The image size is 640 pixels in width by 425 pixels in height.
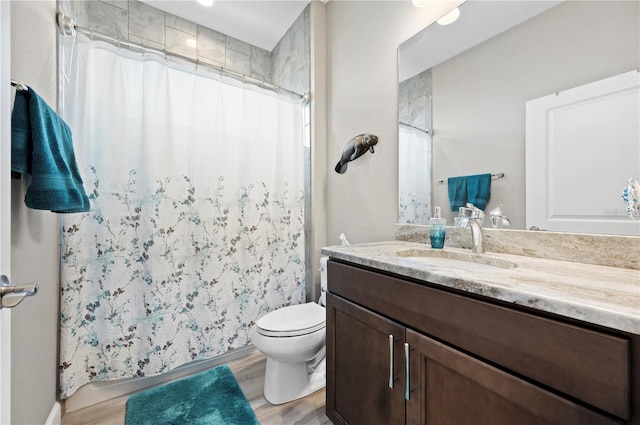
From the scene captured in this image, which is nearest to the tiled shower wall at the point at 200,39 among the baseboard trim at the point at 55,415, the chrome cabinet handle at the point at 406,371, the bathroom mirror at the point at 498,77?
the bathroom mirror at the point at 498,77

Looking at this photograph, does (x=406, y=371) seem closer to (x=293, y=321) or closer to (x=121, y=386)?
(x=293, y=321)

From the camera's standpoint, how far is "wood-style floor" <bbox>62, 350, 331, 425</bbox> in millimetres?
1336

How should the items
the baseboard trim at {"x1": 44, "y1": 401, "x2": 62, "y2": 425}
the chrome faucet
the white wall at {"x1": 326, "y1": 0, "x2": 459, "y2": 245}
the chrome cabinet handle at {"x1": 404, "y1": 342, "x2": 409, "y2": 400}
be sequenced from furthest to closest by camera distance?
the white wall at {"x1": 326, "y1": 0, "x2": 459, "y2": 245}, the baseboard trim at {"x1": 44, "y1": 401, "x2": 62, "y2": 425}, the chrome faucet, the chrome cabinet handle at {"x1": 404, "y1": 342, "x2": 409, "y2": 400}

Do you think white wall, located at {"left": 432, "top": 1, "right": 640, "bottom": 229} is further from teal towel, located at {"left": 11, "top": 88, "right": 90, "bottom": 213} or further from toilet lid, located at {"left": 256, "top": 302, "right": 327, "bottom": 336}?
teal towel, located at {"left": 11, "top": 88, "right": 90, "bottom": 213}

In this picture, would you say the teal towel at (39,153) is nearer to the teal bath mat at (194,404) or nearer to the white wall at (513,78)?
the teal bath mat at (194,404)

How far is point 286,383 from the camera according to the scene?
149 centimetres

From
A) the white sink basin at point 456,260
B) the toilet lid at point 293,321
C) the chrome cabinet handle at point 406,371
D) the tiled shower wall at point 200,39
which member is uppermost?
the tiled shower wall at point 200,39

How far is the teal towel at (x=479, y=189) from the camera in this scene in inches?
47.2

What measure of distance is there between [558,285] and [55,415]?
2136mm

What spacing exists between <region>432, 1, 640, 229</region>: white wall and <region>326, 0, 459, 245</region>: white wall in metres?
0.29

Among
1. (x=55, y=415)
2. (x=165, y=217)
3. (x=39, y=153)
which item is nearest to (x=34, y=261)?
(x=39, y=153)

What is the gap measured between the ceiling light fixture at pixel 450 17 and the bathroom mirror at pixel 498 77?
2cm

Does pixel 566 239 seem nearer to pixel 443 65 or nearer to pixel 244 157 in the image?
pixel 443 65

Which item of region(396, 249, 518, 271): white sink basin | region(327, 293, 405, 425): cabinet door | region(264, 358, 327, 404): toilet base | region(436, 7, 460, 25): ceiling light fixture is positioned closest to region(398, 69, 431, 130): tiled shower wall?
region(436, 7, 460, 25): ceiling light fixture
